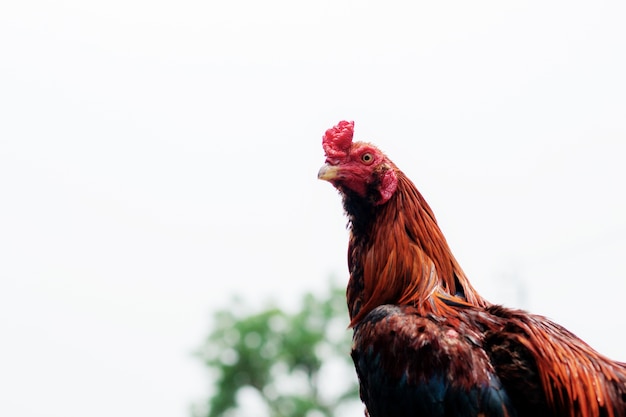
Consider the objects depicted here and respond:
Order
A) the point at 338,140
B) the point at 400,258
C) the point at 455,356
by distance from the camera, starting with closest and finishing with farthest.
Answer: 1. the point at 455,356
2. the point at 400,258
3. the point at 338,140

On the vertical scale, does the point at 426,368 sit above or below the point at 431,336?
below

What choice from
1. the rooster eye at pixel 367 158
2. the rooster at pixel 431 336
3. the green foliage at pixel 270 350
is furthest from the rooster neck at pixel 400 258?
the green foliage at pixel 270 350

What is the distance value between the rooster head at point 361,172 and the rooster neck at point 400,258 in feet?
0.14

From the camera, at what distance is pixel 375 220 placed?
3.66 meters

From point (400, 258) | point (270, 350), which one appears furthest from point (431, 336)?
point (270, 350)

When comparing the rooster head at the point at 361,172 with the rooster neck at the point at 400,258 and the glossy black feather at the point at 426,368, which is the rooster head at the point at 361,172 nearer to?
the rooster neck at the point at 400,258

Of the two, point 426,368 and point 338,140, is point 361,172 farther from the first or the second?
point 426,368

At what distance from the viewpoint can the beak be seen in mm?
3613

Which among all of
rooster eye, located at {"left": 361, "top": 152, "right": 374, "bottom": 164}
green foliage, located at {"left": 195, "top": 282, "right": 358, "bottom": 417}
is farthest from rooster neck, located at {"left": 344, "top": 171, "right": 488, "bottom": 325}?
green foliage, located at {"left": 195, "top": 282, "right": 358, "bottom": 417}

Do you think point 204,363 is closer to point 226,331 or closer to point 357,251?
point 226,331

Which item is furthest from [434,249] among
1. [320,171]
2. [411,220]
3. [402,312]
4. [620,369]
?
[620,369]

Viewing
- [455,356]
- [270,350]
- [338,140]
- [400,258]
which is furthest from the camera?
[270,350]

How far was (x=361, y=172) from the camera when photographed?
11.9 ft

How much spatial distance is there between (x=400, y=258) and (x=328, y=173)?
1.77 feet
